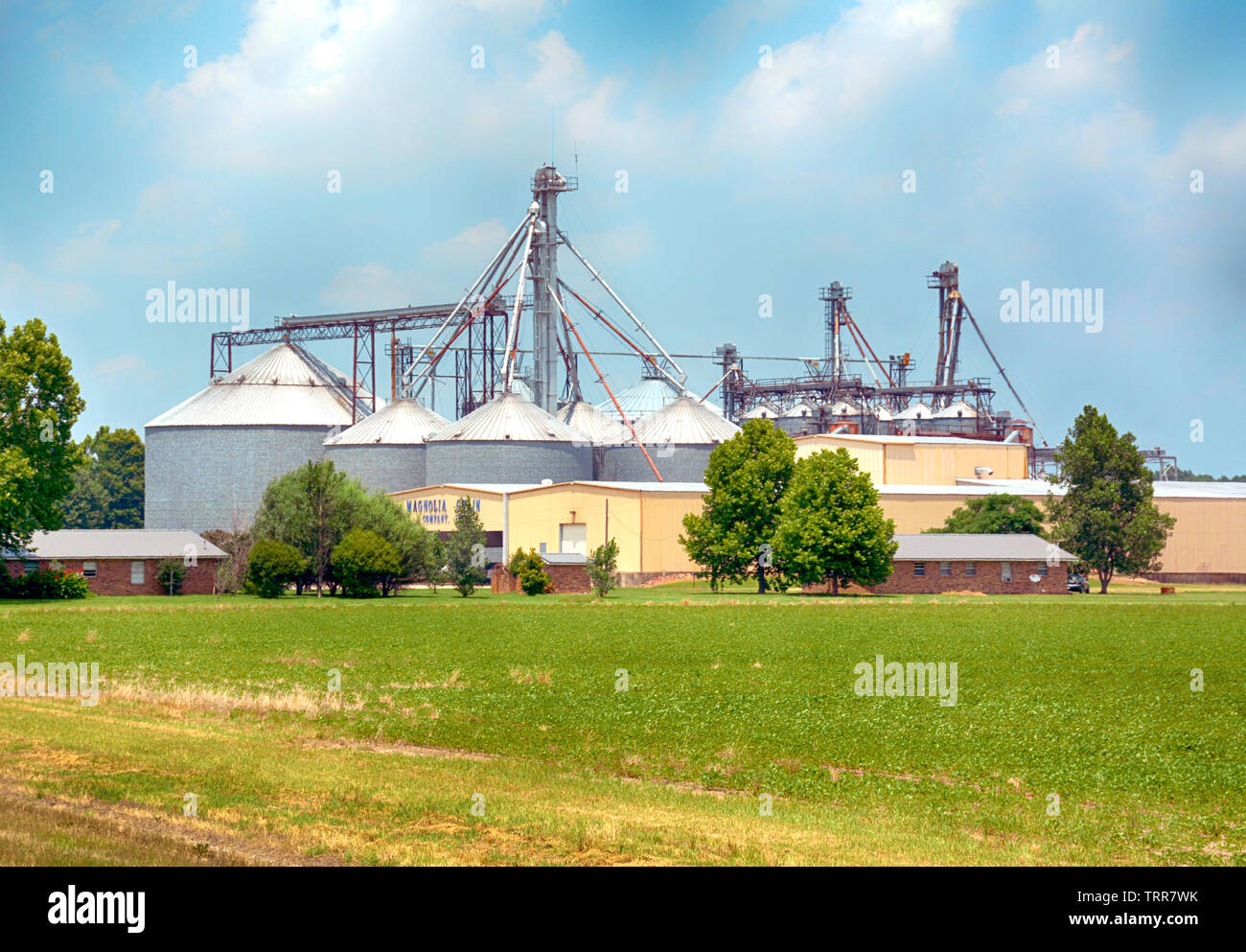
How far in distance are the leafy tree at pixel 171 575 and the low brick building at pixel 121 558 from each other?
26 centimetres

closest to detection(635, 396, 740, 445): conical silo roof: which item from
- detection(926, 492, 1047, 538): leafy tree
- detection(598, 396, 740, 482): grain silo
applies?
detection(598, 396, 740, 482): grain silo

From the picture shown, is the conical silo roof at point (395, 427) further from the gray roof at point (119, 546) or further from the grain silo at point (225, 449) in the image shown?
the gray roof at point (119, 546)

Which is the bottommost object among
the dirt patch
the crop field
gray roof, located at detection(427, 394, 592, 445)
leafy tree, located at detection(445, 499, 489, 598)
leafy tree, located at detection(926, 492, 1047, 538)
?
the crop field

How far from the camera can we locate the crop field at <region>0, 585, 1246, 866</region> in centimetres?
1841

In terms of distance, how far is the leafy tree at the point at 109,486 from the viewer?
162625mm

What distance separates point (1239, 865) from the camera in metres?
17.9

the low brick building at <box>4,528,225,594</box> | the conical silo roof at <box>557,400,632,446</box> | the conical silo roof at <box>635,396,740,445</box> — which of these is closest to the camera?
the low brick building at <box>4,528,225,594</box>

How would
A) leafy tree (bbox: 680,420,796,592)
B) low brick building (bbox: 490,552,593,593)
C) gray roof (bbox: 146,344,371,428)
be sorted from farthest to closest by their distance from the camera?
gray roof (bbox: 146,344,371,428) → low brick building (bbox: 490,552,593,593) → leafy tree (bbox: 680,420,796,592)

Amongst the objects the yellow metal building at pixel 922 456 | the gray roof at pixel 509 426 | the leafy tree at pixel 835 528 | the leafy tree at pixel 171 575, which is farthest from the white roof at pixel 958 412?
the leafy tree at pixel 171 575

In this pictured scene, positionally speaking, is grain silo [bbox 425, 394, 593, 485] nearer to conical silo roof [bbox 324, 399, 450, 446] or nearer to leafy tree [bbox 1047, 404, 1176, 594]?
conical silo roof [bbox 324, 399, 450, 446]

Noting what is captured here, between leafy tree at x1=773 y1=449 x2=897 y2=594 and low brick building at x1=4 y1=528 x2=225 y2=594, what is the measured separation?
37670 millimetres

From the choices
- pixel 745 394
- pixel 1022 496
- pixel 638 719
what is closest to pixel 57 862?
pixel 638 719

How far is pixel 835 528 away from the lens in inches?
3221
